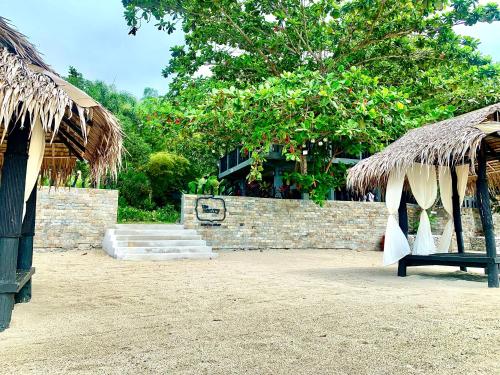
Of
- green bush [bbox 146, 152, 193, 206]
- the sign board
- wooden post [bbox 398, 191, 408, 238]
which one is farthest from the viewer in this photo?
green bush [bbox 146, 152, 193, 206]

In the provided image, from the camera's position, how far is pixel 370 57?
12.2 meters

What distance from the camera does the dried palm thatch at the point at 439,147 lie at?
16.9 feet

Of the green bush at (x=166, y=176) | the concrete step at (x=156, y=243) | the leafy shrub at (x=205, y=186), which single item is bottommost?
the concrete step at (x=156, y=243)

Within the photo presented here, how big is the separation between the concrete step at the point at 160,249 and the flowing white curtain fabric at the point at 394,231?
4.66 metres

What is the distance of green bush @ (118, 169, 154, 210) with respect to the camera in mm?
14820

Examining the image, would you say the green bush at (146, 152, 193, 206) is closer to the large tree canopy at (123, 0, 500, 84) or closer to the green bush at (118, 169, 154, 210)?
the green bush at (118, 169, 154, 210)

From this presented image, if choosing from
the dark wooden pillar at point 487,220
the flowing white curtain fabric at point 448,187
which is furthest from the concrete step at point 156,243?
the dark wooden pillar at point 487,220

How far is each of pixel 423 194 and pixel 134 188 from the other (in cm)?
1139

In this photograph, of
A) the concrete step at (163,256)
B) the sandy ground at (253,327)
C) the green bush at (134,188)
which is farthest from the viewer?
the green bush at (134,188)

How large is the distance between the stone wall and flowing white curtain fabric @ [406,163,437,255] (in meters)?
5.53

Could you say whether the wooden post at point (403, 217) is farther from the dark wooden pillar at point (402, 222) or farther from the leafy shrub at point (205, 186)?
the leafy shrub at point (205, 186)

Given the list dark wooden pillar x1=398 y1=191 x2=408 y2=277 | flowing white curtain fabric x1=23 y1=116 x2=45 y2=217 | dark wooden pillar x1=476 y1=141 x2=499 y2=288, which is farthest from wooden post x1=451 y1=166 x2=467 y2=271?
flowing white curtain fabric x1=23 y1=116 x2=45 y2=217

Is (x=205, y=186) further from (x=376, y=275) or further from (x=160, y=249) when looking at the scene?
(x=376, y=275)

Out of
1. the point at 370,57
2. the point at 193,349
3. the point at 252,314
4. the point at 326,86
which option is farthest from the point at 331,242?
the point at 193,349
